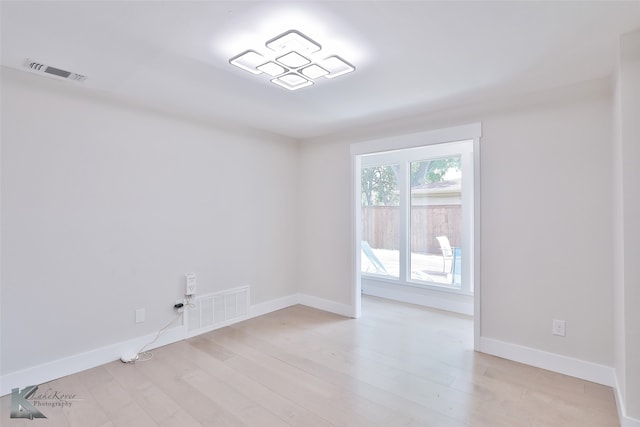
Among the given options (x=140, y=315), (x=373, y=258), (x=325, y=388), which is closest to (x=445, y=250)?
(x=373, y=258)

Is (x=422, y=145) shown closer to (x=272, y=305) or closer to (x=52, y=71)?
(x=272, y=305)

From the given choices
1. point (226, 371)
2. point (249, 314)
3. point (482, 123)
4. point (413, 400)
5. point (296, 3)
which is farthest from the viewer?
point (249, 314)

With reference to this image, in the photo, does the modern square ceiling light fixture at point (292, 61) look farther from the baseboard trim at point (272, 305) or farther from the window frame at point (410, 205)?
the baseboard trim at point (272, 305)

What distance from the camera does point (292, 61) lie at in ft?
6.75

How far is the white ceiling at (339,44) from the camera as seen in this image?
1602mm

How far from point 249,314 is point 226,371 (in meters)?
1.30

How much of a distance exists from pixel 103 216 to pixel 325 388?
7.75 feet

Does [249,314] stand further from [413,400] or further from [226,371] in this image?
[413,400]

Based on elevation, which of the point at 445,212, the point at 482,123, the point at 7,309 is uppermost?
the point at 482,123

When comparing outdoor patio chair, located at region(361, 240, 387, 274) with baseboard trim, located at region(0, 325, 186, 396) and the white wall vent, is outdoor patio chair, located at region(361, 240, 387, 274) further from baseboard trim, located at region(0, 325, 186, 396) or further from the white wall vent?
baseboard trim, located at region(0, 325, 186, 396)

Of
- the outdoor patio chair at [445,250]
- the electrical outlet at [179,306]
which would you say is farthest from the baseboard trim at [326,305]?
the electrical outlet at [179,306]

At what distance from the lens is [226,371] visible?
261 centimetres

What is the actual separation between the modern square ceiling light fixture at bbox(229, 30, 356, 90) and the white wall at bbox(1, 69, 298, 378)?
4.85ft

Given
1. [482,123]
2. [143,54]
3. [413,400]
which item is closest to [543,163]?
[482,123]
